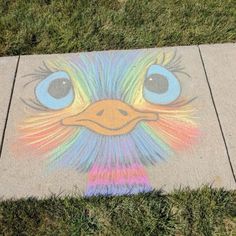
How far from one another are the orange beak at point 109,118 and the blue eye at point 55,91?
0.21 m

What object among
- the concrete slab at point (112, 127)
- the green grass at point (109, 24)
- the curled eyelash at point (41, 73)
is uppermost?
the green grass at point (109, 24)

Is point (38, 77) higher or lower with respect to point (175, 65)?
higher

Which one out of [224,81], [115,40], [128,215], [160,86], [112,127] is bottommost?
[128,215]

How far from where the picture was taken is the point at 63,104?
13.2ft

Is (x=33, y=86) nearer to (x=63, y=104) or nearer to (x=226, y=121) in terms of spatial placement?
(x=63, y=104)

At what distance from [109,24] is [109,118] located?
1377mm

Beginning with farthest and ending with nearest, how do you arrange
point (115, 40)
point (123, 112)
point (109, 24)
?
point (109, 24)
point (115, 40)
point (123, 112)

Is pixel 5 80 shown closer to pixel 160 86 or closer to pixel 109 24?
pixel 109 24

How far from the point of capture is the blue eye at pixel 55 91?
13.2ft

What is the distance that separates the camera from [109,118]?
389cm

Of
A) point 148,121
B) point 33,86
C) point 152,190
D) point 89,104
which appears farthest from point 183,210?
point 33,86

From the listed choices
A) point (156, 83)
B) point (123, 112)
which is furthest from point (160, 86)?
point (123, 112)

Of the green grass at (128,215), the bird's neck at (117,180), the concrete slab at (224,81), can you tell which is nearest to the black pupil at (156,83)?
the concrete slab at (224,81)

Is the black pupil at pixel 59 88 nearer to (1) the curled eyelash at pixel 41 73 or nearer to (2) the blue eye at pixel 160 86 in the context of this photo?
(1) the curled eyelash at pixel 41 73
